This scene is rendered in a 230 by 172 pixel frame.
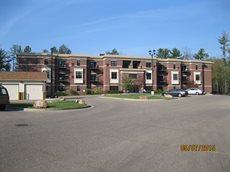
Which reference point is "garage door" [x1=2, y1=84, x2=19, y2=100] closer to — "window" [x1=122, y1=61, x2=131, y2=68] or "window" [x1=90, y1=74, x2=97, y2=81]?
"window" [x1=90, y1=74, x2=97, y2=81]

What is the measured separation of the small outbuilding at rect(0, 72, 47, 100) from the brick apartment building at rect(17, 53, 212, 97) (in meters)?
19.3

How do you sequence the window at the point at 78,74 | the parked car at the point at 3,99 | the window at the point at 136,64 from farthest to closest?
the window at the point at 136,64
the window at the point at 78,74
the parked car at the point at 3,99

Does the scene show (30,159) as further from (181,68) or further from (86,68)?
(181,68)

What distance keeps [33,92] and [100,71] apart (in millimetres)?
31461

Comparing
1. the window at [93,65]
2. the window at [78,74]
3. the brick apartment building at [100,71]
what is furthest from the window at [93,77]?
the window at [78,74]

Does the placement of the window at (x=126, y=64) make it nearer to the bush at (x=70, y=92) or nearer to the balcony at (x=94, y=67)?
the balcony at (x=94, y=67)

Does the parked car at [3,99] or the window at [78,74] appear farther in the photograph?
the window at [78,74]

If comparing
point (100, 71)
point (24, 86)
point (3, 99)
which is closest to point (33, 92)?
point (24, 86)

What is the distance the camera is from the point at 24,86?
128 feet

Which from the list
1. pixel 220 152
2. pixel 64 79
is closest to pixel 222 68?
pixel 64 79

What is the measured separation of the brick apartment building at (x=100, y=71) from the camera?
207 feet

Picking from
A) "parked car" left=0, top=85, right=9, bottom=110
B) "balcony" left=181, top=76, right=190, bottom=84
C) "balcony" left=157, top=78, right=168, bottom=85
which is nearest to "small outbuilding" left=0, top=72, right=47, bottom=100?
"parked car" left=0, top=85, right=9, bottom=110

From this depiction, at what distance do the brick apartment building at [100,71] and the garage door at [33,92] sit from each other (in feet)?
63.8

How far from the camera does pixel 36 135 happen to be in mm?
9664
